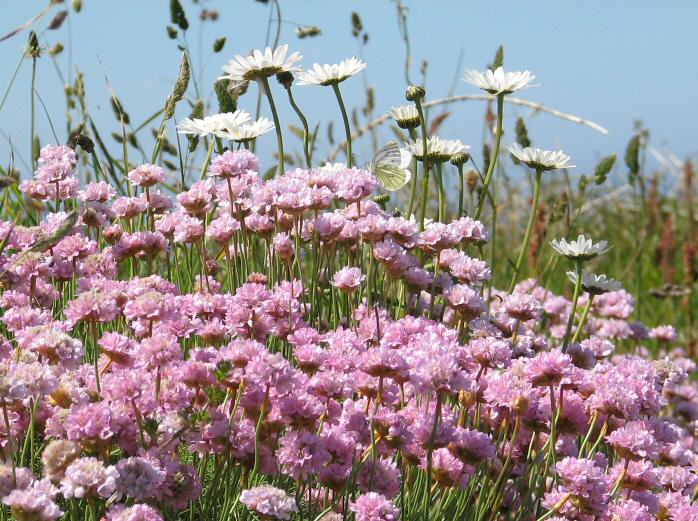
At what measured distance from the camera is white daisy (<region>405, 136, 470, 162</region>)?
3182mm

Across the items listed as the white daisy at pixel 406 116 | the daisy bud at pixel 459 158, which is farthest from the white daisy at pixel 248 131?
the daisy bud at pixel 459 158


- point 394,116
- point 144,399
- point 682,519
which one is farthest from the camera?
point 394,116

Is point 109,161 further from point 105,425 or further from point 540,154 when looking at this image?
point 105,425

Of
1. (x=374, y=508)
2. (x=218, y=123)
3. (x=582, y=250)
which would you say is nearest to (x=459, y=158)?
(x=582, y=250)

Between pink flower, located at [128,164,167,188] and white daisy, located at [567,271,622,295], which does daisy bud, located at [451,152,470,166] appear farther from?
pink flower, located at [128,164,167,188]

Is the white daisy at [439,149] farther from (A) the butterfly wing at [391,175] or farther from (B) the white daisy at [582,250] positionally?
(B) the white daisy at [582,250]

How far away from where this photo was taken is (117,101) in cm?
402

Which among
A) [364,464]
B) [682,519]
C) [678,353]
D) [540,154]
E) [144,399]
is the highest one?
[540,154]

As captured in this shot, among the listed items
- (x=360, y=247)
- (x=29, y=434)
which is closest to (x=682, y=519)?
(x=360, y=247)

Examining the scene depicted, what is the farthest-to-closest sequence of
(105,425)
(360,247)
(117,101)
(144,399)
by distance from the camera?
(117,101) → (360,247) → (144,399) → (105,425)

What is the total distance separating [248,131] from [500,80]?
86 centimetres

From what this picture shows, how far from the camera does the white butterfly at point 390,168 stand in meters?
3.45

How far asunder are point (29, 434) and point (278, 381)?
0.57 meters

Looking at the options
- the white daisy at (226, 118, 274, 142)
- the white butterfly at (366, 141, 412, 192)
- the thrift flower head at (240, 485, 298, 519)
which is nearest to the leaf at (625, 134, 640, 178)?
the white butterfly at (366, 141, 412, 192)
